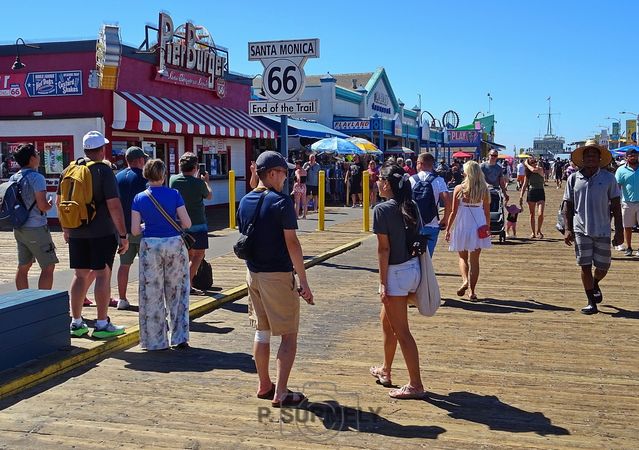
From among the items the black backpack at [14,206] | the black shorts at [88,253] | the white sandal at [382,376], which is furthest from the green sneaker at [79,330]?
the white sandal at [382,376]

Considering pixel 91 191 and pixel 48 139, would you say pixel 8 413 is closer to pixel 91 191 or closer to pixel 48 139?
pixel 91 191

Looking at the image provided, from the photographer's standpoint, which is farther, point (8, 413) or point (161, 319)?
point (161, 319)

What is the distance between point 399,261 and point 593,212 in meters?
3.57

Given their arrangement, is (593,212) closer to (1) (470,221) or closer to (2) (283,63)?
(1) (470,221)

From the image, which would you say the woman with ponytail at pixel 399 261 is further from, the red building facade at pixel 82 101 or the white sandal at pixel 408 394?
the red building facade at pixel 82 101

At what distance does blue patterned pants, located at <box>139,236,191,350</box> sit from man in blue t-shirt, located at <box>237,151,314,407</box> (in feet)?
5.47

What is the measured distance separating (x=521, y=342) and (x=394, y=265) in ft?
7.48

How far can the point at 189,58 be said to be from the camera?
20.7 m

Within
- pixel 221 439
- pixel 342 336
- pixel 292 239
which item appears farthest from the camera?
pixel 342 336

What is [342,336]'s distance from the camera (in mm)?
7031

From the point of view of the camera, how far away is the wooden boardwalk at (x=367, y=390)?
14.6 feet

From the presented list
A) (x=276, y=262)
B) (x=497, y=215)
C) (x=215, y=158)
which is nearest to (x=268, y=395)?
(x=276, y=262)

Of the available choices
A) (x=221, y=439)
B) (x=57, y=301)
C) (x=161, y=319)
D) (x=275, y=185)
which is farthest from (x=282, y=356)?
(x=57, y=301)

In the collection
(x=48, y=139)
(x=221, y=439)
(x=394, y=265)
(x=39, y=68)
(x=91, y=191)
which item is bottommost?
(x=221, y=439)
